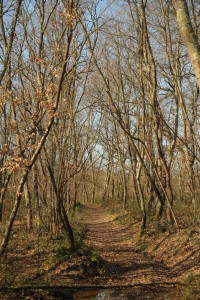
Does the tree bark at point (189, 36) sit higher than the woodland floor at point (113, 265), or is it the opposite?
the tree bark at point (189, 36)

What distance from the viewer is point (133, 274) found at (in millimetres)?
8633

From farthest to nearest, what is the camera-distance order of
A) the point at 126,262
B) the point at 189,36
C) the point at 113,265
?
the point at 126,262 < the point at 113,265 < the point at 189,36

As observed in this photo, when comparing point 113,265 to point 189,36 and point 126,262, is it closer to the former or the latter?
point 126,262

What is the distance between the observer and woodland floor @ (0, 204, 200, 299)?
752 centimetres

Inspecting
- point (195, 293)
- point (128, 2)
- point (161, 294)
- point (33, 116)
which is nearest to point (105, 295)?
point (161, 294)

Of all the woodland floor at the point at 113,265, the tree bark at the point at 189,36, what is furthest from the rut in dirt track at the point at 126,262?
the tree bark at the point at 189,36

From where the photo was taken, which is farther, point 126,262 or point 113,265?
point 126,262

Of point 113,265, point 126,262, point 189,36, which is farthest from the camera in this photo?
point 126,262

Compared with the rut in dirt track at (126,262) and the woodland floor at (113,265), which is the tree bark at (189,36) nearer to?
the woodland floor at (113,265)

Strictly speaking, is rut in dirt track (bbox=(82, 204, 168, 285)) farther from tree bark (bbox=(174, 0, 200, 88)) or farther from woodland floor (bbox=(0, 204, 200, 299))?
Result: tree bark (bbox=(174, 0, 200, 88))

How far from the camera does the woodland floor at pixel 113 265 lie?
7.52 metres

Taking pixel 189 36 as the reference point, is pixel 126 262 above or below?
below

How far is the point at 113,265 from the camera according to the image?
928cm

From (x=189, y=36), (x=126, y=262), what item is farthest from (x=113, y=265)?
(x=189, y=36)
